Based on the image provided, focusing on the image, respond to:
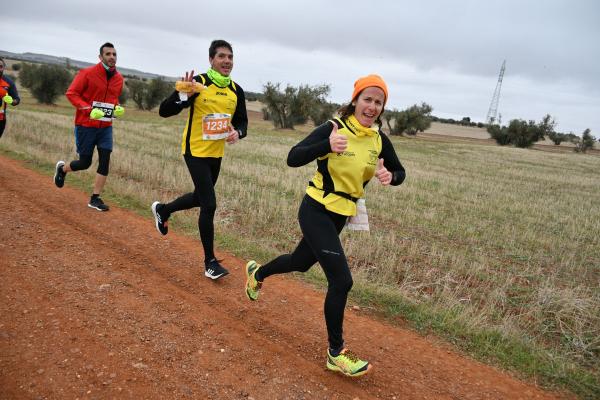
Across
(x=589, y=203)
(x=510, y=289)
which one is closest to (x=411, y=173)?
(x=589, y=203)

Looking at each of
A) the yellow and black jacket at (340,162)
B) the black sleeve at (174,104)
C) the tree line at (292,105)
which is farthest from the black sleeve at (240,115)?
the tree line at (292,105)

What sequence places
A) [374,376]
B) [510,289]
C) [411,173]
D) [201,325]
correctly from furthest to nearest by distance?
[411,173]
[510,289]
[201,325]
[374,376]

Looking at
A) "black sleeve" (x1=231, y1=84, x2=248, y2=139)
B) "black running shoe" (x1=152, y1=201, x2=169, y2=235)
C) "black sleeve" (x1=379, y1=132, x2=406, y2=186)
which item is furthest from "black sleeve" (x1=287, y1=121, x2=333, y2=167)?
"black running shoe" (x1=152, y1=201, x2=169, y2=235)

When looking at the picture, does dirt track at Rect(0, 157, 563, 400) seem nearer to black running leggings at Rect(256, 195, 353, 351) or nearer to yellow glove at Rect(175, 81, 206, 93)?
black running leggings at Rect(256, 195, 353, 351)

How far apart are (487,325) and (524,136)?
238ft

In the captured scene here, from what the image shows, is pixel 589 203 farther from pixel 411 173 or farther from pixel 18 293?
pixel 18 293

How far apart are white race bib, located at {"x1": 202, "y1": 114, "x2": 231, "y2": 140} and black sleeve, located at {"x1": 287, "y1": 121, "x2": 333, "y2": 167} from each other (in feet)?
5.37

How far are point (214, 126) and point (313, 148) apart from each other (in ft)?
6.13

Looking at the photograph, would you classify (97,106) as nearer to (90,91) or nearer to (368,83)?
(90,91)

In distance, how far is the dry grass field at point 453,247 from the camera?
435cm

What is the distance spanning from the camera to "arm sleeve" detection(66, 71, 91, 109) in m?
6.52

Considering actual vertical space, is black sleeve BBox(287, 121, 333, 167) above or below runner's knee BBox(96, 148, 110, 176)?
above

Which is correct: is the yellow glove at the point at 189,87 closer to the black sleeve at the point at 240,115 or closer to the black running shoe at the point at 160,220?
the black sleeve at the point at 240,115

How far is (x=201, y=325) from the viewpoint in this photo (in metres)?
3.78
